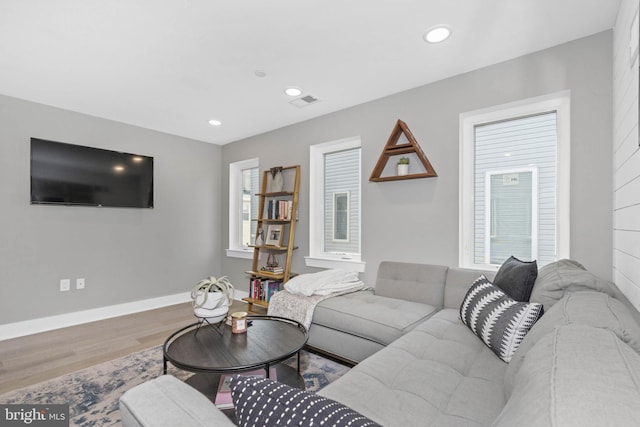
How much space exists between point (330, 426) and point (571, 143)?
2545mm

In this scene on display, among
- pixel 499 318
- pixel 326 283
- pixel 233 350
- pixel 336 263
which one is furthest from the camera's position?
pixel 336 263

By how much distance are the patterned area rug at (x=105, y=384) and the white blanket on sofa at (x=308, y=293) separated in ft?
1.19

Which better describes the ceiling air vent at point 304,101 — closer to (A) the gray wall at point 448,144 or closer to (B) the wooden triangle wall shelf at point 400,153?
(A) the gray wall at point 448,144

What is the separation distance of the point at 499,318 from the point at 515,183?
4.49 feet

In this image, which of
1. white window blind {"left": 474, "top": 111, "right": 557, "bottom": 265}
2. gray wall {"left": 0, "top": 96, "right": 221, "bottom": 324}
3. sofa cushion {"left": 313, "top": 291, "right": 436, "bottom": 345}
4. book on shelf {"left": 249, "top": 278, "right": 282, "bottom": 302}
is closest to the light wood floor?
gray wall {"left": 0, "top": 96, "right": 221, "bottom": 324}

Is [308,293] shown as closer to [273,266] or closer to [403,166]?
[273,266]

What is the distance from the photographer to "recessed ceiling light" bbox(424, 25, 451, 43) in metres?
2.07

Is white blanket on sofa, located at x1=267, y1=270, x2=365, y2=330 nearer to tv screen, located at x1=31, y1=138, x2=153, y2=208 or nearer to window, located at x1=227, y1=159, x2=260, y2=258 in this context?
window, located at x1=227, y1=159, x2=260, y2=258

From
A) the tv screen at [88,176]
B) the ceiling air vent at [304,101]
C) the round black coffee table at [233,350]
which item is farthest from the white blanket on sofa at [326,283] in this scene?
the tv screen at [88,176]

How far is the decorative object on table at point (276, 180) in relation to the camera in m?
4.05

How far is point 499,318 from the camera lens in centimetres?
162

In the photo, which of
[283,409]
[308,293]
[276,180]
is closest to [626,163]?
[283,409]

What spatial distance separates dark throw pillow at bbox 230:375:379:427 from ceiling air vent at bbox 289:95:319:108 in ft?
9.55

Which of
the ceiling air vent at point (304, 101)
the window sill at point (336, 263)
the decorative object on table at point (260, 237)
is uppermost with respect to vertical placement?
the ceiling air vent at point (304, 101)
